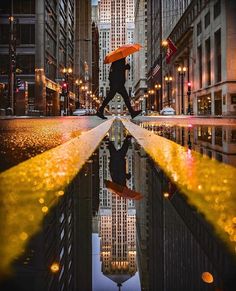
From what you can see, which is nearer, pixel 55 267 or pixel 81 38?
pixel 55 267

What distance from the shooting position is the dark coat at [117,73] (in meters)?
22.0

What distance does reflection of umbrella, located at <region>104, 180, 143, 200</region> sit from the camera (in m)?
3.76

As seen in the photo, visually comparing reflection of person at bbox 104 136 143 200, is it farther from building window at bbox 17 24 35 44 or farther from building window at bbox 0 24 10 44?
building window at bbox 0 24 10 44

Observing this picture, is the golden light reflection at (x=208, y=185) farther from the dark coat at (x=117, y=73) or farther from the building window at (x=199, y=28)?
the building window at (x=199, y=28)

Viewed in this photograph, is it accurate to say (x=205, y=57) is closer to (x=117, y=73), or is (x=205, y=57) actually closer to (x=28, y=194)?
(x=117, y=73)

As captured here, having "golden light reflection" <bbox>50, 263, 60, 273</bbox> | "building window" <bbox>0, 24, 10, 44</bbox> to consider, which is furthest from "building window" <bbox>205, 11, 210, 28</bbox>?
"golden light reflection" <bbox>50, 263, 60, 273</bbox>

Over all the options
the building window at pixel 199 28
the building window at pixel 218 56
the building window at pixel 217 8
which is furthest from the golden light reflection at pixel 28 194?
the building window at pixel 199 28

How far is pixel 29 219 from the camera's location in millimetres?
2668

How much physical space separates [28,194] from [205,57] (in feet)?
214

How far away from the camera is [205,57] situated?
65625 millimetres

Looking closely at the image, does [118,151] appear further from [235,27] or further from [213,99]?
[213,99]

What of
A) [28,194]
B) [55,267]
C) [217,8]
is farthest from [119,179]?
[217,8]

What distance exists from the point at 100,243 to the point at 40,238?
35 cm

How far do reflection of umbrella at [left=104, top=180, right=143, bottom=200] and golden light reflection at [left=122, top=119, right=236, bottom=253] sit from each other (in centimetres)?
38
